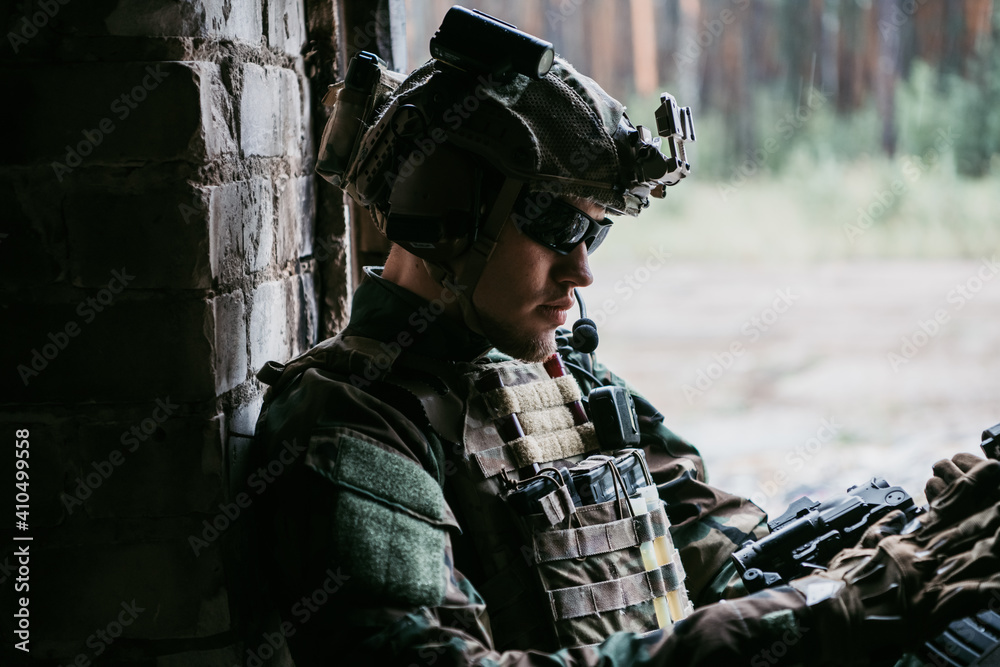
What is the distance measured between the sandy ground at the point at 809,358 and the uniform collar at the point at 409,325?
1.37 m

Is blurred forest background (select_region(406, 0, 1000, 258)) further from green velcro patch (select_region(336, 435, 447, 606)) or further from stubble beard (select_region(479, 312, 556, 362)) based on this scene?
green velcro patch (select_region(336, 435, 447, 606))

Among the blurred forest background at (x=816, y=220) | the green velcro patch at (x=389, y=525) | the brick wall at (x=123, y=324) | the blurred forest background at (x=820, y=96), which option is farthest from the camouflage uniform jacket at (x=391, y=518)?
the blurred forest background at (x=820, y=96)

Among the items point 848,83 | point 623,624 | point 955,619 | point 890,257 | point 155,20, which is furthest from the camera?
point 890,257

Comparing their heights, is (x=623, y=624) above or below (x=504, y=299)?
below

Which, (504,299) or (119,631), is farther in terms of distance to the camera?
(504,299)

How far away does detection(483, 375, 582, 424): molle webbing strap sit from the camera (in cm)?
161

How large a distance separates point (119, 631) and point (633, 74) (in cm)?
227

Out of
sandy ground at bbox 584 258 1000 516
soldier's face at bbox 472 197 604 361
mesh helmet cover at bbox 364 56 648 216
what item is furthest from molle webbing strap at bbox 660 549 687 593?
sandy ground at bbox 584 258 1000 516

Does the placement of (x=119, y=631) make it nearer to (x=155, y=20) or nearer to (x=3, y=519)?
(x=3, y=519)

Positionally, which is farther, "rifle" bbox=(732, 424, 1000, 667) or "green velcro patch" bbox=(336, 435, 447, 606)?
"rifle" bbox=(732, 424, 1000, 667)

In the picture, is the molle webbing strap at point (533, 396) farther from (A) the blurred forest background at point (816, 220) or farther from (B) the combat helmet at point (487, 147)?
(A) the blurred forest background at point (816, 220)

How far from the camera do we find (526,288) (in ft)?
5.18

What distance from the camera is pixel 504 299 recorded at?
5.16 feet

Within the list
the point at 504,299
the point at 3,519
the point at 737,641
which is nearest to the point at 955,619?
the point at 737,641
